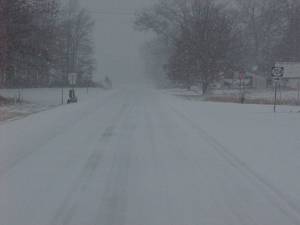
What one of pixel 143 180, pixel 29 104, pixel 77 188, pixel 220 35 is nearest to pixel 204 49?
pixel 220 35

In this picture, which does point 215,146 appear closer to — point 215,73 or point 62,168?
point 62,168

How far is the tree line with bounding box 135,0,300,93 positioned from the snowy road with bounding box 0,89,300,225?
147ft

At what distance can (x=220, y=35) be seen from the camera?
203 feet

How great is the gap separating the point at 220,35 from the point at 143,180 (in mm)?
Answer: 52993

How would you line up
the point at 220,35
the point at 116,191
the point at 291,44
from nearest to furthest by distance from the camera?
the point at 116,191 < the point at 220,35 < the point at 291,44

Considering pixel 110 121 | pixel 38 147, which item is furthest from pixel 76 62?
pixel 38 147

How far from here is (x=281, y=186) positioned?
32.2ft

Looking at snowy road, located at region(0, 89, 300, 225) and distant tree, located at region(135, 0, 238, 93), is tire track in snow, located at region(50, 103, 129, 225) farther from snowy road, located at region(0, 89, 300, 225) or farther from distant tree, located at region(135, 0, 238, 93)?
distant tree, located at region(135, 0, 238, 93)

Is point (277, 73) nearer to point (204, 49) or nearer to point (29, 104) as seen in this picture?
point (29, 104)

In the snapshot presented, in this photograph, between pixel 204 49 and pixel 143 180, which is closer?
pixel 143 180

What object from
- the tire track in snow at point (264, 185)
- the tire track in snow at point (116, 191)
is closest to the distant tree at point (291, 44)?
the tire track in snow at point (264, 185)

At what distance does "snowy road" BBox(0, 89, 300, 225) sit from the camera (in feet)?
25.5

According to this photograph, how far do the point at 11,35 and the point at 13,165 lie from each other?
3262 cm

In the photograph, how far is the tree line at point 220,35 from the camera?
62.3 m
